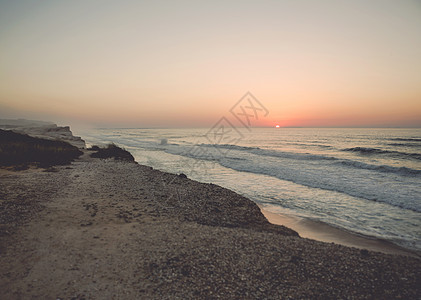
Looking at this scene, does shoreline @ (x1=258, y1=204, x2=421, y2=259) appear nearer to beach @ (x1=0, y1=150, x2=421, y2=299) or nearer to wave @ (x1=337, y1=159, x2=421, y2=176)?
beach @ (x1=0, y1=150, x2=421, y2=299)

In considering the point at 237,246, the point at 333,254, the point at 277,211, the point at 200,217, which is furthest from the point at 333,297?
the point at 277,211

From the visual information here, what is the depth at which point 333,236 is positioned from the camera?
782 cm

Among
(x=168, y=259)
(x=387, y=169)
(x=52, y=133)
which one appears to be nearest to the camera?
(x=168, y=259)

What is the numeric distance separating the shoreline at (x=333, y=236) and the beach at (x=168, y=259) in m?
0.96

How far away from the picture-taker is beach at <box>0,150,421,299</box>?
4121 millimetres

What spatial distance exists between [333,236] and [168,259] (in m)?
6.23

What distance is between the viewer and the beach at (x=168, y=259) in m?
4.12

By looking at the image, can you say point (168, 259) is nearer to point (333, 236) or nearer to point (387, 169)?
point (333, 236)

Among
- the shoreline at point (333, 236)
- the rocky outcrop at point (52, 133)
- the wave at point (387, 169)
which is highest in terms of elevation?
the rocky outcrop at point (52, 133)

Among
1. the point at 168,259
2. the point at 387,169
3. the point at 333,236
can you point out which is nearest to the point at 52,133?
the point at 168,259

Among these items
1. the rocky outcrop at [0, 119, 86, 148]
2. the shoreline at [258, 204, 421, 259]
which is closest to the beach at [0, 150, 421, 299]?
the shoreline at [258, 204, 421, 259]

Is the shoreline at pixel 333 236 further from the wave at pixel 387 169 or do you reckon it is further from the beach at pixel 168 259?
the wave at pixel 387 169

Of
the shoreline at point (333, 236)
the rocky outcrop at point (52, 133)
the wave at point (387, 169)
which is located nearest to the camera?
the shoreline at point (333, 236)

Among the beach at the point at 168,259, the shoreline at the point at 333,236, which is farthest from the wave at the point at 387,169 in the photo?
the beach at the point at 168,259
